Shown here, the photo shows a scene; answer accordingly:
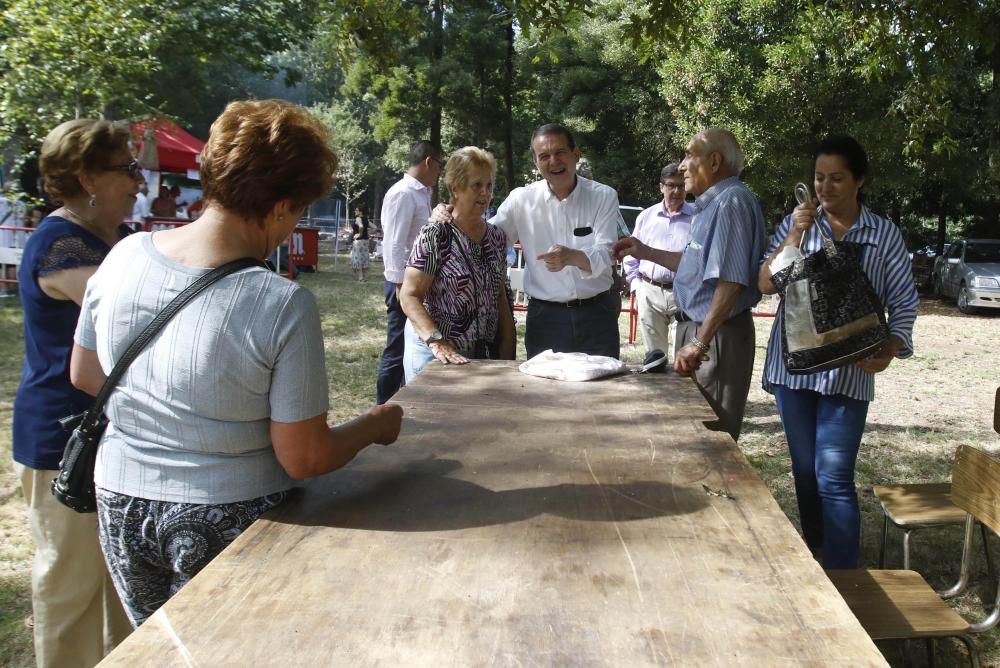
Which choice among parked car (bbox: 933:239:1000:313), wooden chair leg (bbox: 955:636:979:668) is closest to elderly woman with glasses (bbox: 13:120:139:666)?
wooden chair leg (bbox: 955:636:979:668)

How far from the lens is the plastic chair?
233 cm

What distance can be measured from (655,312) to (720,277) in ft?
10.2

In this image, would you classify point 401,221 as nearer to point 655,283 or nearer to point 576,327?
point 655,283

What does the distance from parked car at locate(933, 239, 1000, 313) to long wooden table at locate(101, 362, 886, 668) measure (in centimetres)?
1561

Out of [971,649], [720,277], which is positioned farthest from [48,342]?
Answer: [971,649]

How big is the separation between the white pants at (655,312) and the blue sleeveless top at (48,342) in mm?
4570

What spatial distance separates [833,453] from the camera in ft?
10.0

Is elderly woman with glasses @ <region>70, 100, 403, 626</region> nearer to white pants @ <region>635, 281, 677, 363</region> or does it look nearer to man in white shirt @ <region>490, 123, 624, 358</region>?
man in white shirt @ <region>490, 123, 624, 358</region>

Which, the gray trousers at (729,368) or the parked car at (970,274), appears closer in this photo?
the gray trousers at (729,368)

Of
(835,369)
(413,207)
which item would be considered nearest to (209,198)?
(835,369)

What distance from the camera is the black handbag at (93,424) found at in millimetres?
1597

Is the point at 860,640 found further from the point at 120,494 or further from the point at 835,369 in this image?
the point at 835,369

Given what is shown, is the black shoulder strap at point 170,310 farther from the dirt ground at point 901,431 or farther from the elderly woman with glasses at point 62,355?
the dirt ground at point 901,431

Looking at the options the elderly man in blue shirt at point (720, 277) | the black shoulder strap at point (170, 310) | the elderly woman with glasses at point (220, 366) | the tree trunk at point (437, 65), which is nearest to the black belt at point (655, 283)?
the elderly man in blue shirt at point (720, 277)
